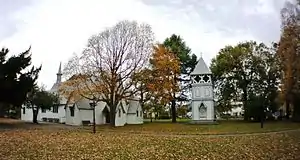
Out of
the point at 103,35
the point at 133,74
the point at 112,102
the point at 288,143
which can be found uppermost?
the point at 103,35

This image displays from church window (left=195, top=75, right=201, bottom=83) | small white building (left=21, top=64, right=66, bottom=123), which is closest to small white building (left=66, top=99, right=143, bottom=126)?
small white building (left=21, top=64, right=66, bottom=123)

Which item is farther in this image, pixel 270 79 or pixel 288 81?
pixel 270 79

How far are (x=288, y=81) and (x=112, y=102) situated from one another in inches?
768

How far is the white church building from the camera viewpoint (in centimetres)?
5409

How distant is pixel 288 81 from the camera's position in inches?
1548

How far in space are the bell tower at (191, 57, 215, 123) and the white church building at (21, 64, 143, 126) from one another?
8770mm

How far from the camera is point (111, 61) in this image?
144ft

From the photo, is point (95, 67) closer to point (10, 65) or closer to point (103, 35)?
point (103, 35)

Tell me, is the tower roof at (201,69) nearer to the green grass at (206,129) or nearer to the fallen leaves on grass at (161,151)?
the green grass at (206,129)

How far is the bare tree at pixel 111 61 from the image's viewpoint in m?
43.7

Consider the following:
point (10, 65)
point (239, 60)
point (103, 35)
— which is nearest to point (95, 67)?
point (103, 35)

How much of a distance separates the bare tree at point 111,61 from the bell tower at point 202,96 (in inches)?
499

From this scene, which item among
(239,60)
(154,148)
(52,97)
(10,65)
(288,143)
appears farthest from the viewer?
(239,60)

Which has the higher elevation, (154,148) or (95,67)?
(95,67)
